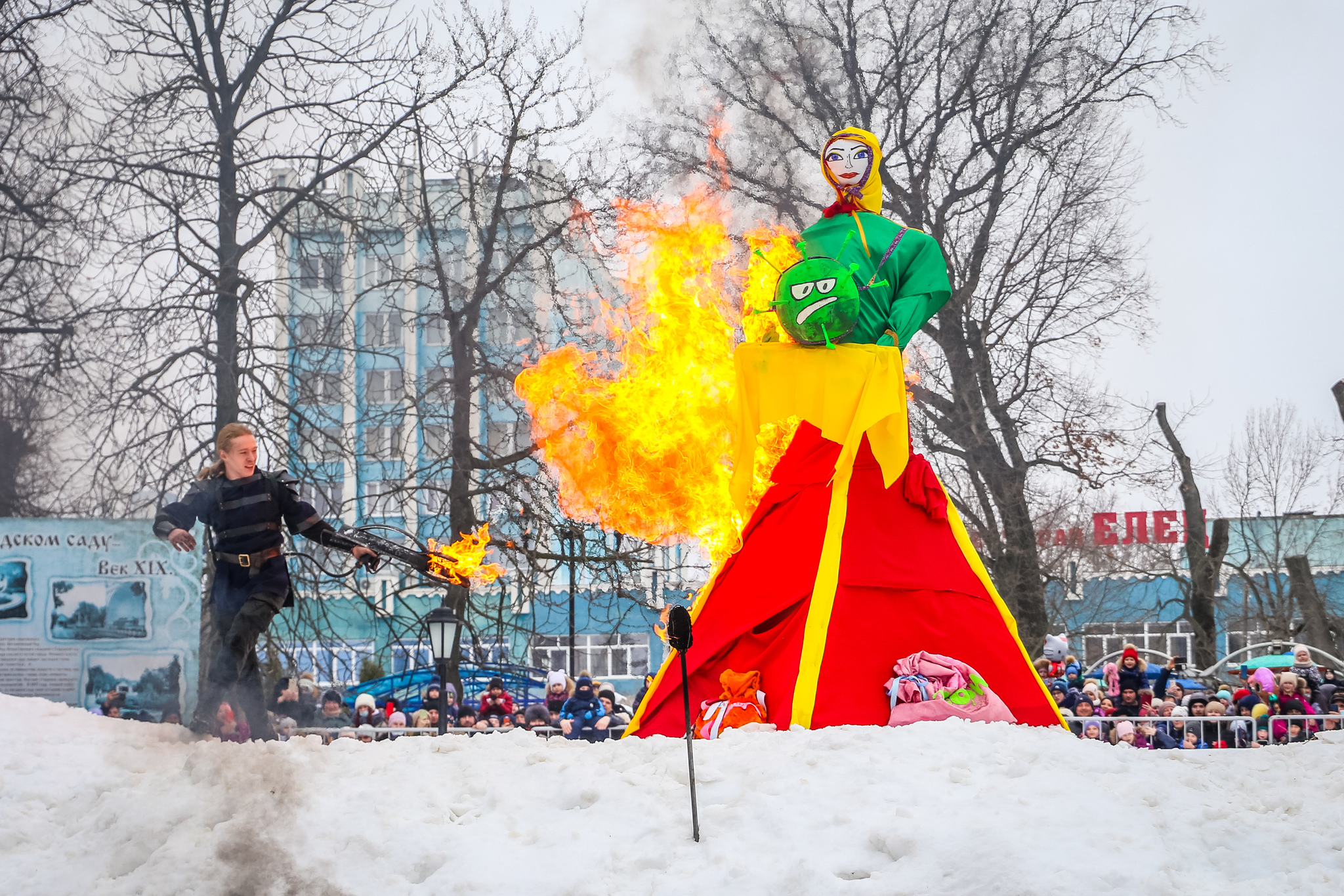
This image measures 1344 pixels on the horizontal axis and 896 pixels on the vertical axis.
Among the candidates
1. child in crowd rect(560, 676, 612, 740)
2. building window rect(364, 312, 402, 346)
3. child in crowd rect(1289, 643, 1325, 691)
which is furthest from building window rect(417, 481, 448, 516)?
child in crowd rect(1289, 643, 1325, 691)

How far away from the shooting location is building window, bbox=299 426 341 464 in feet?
36.3

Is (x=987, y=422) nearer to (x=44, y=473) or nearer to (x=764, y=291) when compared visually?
(x=764, y=291)

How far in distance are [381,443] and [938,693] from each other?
9694mm

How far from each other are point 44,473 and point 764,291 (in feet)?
19.5

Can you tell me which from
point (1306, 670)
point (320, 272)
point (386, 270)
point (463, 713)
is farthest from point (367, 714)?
point (1306, 670)

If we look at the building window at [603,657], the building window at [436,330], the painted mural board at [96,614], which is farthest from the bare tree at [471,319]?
the building window at [603,657]

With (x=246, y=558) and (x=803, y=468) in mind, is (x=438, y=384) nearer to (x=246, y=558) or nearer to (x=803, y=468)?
(x=246, y=558)

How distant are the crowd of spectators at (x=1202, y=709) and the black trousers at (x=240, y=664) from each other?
586 cm

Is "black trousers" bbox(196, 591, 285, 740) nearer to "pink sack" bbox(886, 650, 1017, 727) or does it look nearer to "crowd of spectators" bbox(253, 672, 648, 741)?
"crowd of spectators" bbox(253, 672, 648, 741)

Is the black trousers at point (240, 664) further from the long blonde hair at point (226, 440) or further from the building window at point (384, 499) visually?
the building window at point (384, 499)

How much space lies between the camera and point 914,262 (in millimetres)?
5945

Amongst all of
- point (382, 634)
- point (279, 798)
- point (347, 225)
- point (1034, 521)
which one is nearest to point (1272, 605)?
point (1034, 521)

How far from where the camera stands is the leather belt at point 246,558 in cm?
538

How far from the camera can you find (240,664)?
5.38 metres
